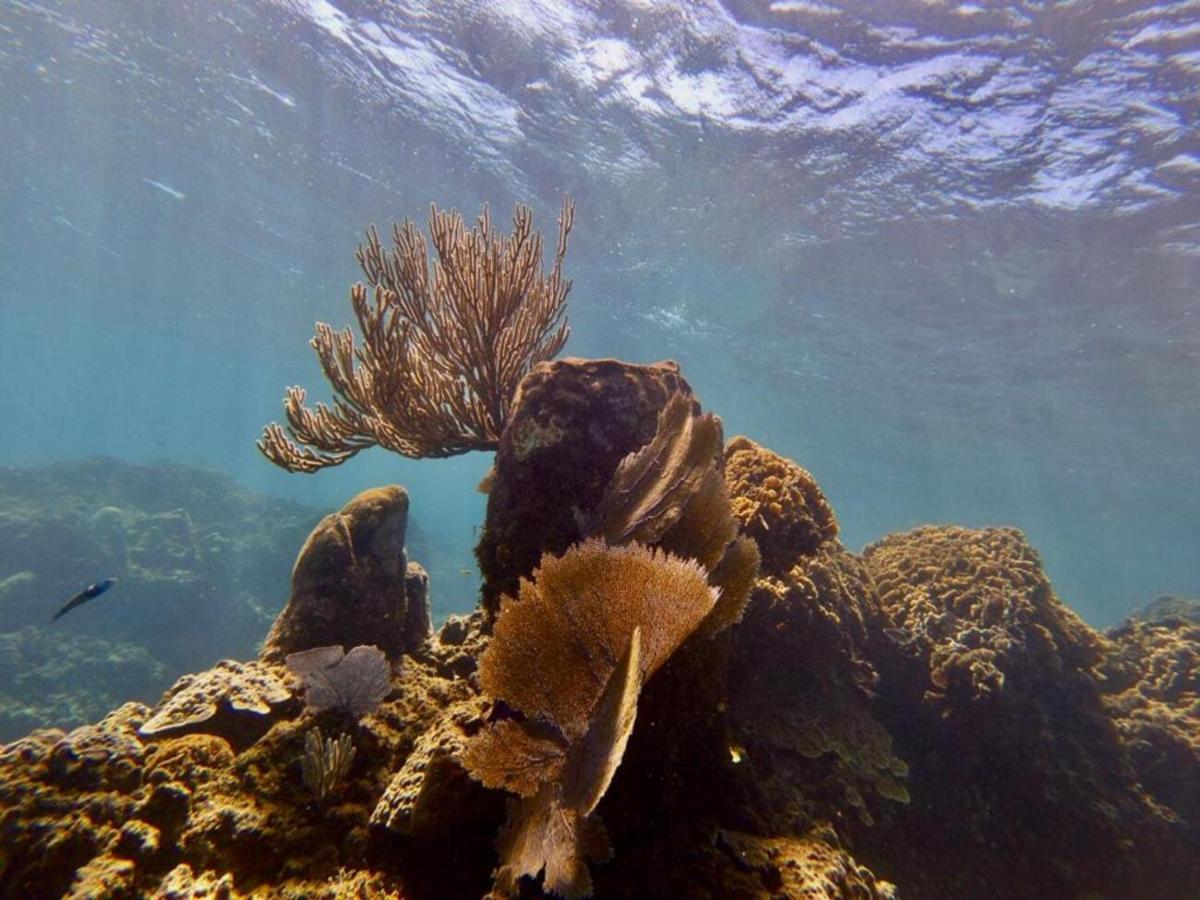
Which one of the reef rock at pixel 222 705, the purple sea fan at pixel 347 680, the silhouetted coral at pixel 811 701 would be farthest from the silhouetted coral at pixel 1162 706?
the reef rock at pixel 222 705

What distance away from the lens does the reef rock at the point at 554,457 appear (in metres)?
3.55

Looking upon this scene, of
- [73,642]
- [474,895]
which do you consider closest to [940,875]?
[474,895]

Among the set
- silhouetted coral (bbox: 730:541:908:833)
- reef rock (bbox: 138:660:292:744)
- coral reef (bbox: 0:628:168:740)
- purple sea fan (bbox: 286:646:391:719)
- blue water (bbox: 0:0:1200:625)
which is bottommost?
coral reef (bbox: 0:628:168:740)

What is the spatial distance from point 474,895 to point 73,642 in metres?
20.0

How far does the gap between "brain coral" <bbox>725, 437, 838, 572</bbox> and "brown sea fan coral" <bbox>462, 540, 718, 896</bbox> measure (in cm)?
252

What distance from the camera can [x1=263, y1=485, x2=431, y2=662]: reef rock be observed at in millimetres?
4691

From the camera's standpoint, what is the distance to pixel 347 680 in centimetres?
362

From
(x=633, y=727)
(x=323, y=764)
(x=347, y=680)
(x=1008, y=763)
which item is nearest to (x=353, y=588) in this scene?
(x=347, y=680)

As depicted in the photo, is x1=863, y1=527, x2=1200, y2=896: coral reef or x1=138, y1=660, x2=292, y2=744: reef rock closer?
x1=138, y1=660, x2=292, y2=744: reef rock

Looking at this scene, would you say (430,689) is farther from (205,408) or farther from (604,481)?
(205,408)

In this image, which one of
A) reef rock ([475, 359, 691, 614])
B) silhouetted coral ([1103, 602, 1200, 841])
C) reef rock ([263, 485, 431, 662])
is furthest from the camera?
silhouetted coral ([1103, 602, 1200, 841])

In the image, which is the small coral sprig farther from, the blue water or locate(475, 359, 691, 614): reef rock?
the blue water

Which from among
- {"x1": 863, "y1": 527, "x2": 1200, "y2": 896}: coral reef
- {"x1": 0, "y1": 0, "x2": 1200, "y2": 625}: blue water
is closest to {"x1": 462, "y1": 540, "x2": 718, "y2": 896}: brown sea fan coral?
{"x1": 0, "y1": 0, "x2": 1200, "y2": 625}: blue water

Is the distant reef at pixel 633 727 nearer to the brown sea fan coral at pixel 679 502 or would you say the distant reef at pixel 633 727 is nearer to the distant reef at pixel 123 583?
the brown sea fan coral at pixel 679 502
